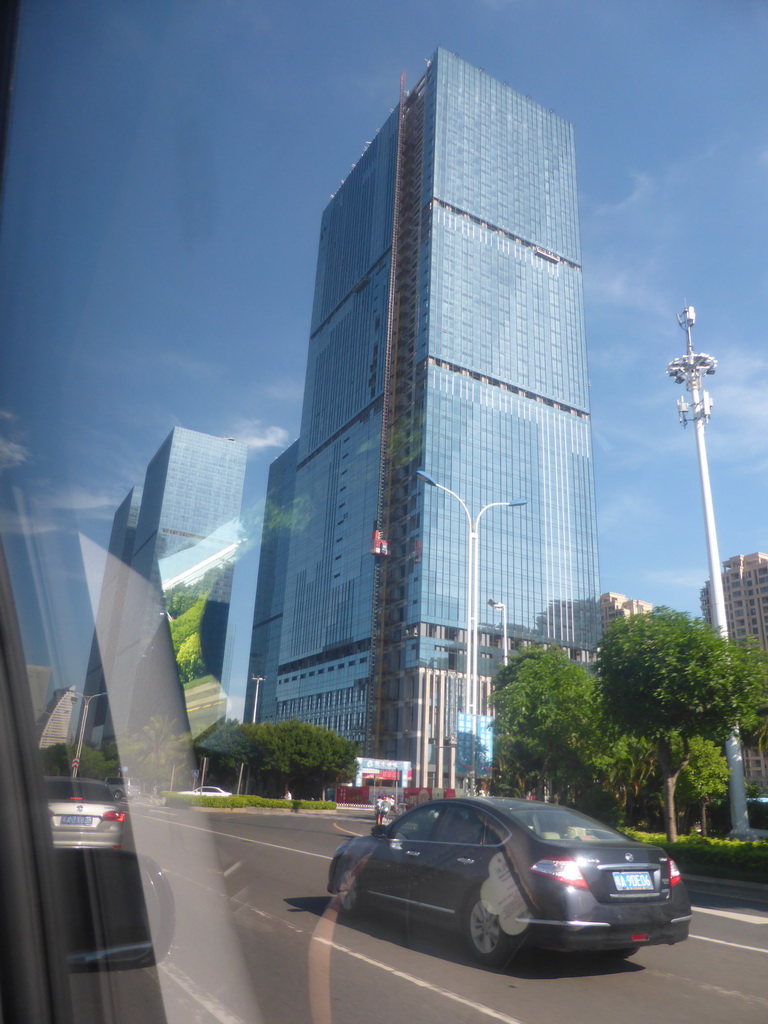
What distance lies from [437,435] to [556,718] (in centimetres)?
6139

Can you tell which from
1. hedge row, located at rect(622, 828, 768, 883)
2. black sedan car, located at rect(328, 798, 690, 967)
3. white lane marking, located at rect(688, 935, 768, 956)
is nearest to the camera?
black sedan car, located at rect(328, 798, 690, 967)

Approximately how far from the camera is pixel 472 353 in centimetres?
9381

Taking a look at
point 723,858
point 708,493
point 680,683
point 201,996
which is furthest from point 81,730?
point 708,493

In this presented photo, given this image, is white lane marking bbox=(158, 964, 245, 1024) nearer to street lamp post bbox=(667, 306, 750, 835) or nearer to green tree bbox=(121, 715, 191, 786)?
green tree bbox=(121, 715, 191, 786)

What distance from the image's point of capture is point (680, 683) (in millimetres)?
16578

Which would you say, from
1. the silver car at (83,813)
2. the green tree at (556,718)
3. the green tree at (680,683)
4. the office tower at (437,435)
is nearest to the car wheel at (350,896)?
the silver car at (83,813)

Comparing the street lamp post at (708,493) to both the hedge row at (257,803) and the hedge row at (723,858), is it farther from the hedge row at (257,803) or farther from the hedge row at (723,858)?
the hedge row at (257,803)

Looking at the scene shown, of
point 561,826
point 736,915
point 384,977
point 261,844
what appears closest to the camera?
point 384,977

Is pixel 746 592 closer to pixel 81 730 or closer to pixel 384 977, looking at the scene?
pixel 384 977

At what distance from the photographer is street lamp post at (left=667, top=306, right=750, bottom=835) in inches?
835

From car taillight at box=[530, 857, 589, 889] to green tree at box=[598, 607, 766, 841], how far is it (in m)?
11.9

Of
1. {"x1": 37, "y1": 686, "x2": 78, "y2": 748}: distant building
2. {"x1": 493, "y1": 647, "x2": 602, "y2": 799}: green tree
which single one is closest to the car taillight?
{"x1": 37, "y1": 686, "x2": 78, "y2": 748}: distant building

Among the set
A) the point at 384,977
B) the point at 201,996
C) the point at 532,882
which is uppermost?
the point at 532,882

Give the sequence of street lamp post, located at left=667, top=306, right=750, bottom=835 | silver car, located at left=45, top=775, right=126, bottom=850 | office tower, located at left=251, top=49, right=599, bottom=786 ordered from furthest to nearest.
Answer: office tower, located at left=251, top=49, right=599, bottom=786 → street lamp post, located at left=667, top=306, right=750, bottom=835 → silver car, located at left=45, top=775, right=126, bottom=850
